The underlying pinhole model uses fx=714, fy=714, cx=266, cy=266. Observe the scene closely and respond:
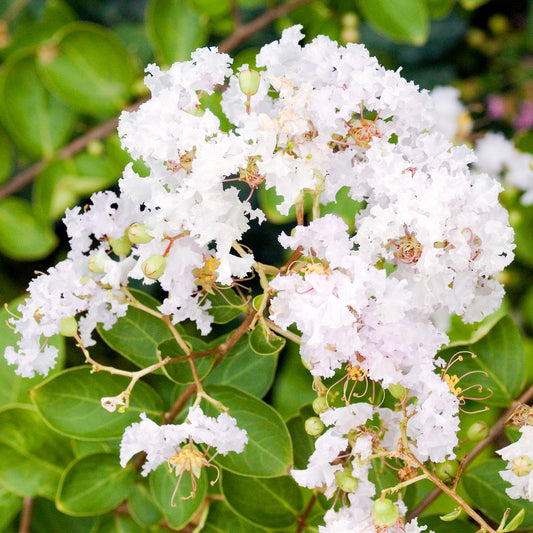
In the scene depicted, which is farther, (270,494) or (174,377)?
(270,494)

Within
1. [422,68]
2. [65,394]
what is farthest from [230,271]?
[422,68]

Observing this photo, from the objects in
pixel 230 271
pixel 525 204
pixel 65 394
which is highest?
pixel 230 271

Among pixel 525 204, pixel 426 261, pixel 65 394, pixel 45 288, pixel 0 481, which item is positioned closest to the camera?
pixel 426 261

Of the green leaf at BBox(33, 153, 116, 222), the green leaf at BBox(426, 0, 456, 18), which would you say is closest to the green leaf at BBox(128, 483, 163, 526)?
the green leaf at BBox(33, 153, 116, 222)

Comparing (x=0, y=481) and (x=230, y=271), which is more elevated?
(x=230, y=271)

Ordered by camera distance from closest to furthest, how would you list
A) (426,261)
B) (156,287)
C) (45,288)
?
(426,261)
(45,288)
(156,287)

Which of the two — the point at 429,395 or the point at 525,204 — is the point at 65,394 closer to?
the point at 429,395

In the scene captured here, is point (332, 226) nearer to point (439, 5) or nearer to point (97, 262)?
point (97, 262)

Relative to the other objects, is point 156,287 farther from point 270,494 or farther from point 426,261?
point 426,261
